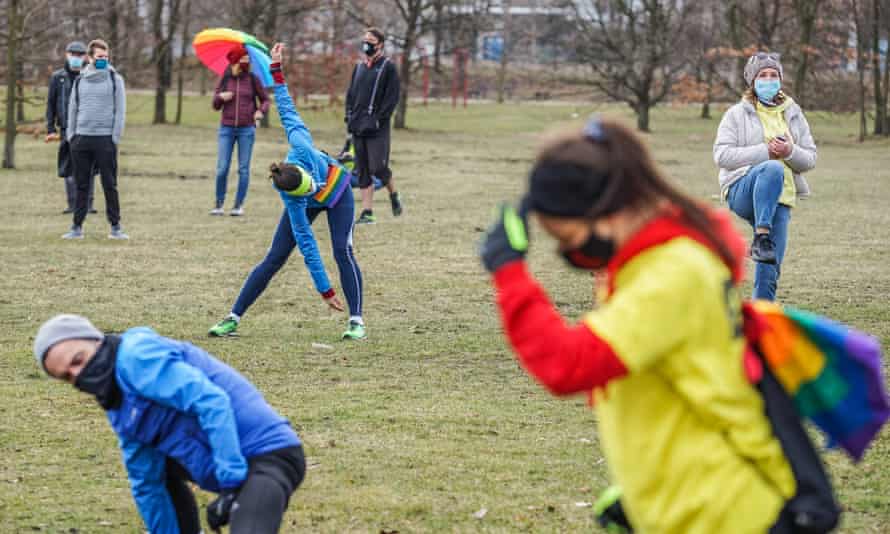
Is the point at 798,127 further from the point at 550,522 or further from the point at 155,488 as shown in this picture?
the point at 155,488

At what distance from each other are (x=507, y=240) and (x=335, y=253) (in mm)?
6415

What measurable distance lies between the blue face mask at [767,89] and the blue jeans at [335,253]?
2.90 m

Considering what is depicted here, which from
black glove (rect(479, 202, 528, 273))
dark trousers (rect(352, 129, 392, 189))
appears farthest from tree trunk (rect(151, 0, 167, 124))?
black glove (rect(479, 202, 528, 273))

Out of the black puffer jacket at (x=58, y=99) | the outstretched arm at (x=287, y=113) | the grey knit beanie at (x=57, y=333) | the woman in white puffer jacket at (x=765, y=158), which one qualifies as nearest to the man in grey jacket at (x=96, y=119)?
the black puffer jacket at (x=58, y=99)

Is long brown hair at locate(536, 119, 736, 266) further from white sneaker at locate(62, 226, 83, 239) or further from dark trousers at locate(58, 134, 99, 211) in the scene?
dark trousers at locate(58, 134, 99, 211)

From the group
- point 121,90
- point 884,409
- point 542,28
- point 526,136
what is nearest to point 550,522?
point 884,409

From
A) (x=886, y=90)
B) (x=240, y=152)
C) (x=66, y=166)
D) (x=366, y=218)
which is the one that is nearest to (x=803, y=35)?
Answer: (x=886, y=90)

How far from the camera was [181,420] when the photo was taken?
4.35 metres

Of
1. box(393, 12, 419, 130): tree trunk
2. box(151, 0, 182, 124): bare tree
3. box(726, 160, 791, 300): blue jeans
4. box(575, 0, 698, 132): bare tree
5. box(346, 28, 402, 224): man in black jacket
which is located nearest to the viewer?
box(726, 160, 791, 300): blue jeans

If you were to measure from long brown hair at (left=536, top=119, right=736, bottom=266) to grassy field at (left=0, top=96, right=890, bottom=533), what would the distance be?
9.21 ft

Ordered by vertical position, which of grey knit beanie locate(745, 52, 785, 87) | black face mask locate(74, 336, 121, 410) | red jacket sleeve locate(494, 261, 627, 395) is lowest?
black face mask locate(74, 336, 121, 410)

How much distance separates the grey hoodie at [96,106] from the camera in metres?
14.7

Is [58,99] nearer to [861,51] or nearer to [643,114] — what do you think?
[861,51]

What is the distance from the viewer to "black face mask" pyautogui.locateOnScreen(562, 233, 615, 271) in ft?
9.83
